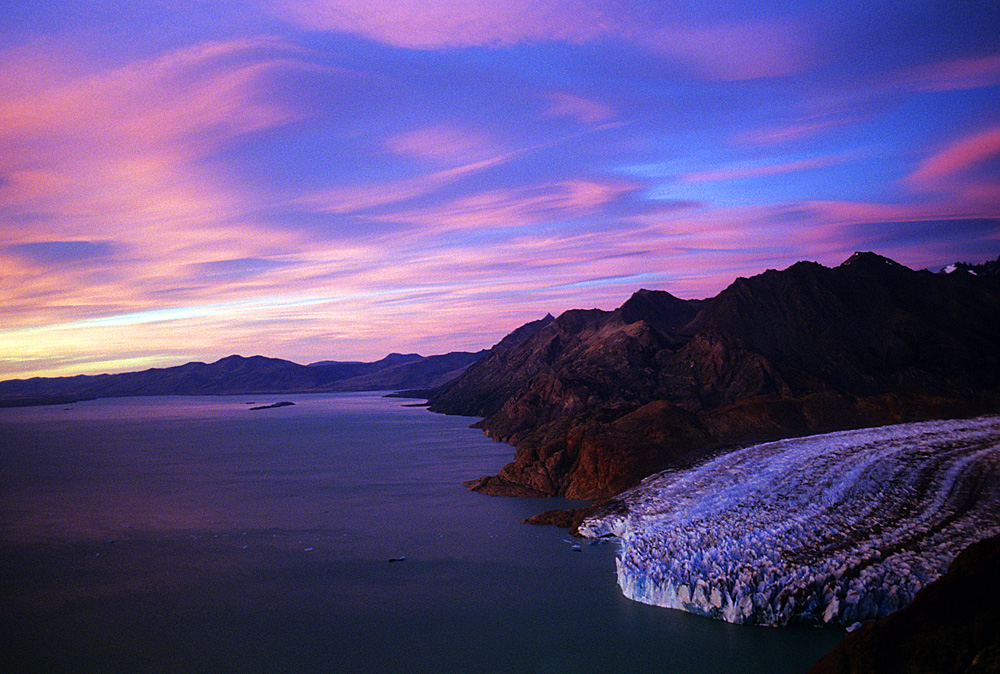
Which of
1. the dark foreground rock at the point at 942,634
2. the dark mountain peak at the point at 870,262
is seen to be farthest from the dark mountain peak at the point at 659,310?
the dark foreground rock at the point at 942,634

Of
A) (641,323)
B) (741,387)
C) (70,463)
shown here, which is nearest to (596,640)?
(741,387)

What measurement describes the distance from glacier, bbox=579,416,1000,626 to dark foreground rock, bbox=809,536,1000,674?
6.03 metres

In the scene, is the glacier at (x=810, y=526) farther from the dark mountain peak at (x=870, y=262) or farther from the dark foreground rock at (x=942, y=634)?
the dark mountain peak at (x=870, y=262)

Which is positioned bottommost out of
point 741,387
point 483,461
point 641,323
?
point 483,461

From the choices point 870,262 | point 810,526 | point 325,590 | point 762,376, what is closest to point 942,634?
point 810,526

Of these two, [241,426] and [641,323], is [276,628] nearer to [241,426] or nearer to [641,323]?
[641,323]

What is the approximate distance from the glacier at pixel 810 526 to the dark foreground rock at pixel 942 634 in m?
6.03

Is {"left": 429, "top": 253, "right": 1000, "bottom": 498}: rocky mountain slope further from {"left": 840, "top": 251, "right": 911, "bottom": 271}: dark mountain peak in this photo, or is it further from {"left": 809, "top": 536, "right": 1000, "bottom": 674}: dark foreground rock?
{"left": 809, "top": 536, "right": 1000, "bottom": 674}: dark foreground rock

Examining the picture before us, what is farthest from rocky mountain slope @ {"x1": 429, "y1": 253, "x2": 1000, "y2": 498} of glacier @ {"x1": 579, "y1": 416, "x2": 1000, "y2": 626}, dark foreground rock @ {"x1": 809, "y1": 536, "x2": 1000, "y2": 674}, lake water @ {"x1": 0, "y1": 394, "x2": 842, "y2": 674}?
dark foreground rock @ {"x1": 809, "y1": 536, "x2": 1000, "y2": 674}

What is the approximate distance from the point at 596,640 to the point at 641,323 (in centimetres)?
8660

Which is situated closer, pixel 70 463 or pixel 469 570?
pixel 469 570

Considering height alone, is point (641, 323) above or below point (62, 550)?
above

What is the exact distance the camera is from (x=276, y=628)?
20766mm

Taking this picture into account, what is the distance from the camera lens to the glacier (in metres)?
20.4
